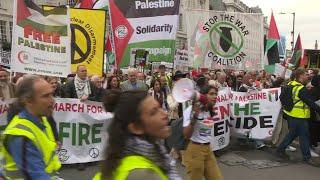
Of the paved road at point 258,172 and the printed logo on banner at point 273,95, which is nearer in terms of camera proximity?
the paved road at point 258,172

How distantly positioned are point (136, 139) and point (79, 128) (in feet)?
18.7

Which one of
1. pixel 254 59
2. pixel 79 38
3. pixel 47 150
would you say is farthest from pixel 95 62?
pixel 47 150

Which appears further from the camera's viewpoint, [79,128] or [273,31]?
[273,31]

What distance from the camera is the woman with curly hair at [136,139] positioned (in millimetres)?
1896

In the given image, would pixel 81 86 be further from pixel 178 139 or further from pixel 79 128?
pixel 178 139

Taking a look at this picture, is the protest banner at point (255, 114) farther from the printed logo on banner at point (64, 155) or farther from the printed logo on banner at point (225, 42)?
the printed logo on banner at point (64, 155)

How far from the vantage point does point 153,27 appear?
9.11m

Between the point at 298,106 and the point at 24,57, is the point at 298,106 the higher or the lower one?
the lower one

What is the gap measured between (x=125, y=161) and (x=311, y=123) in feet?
25.7

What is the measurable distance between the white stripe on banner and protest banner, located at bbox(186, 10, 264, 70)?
1218 mm

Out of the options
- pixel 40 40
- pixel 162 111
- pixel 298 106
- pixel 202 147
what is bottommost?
pixel 202 147

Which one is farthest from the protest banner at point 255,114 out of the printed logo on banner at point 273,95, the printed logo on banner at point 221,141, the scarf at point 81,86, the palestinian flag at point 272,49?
the scarf at point 81,86

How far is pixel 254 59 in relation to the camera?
10.6 metres

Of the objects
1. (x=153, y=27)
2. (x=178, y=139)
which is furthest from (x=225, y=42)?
(x=178, y=139)
